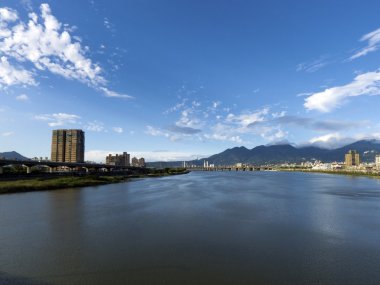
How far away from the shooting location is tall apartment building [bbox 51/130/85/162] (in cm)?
16462

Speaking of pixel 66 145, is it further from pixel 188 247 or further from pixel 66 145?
pixel 188 247

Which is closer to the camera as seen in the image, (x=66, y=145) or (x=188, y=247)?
(x=188, y=247)

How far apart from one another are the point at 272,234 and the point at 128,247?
31.4 ft

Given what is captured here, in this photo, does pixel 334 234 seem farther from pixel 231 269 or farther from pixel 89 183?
pixel 89 183

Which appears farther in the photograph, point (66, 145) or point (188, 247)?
point (66, 145)

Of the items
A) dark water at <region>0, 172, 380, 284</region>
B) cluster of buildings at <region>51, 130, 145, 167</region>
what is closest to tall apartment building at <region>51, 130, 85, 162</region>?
cluster of buildings at <region>51, 130, 145, 167</region>

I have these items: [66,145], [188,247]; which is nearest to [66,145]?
[66,145]

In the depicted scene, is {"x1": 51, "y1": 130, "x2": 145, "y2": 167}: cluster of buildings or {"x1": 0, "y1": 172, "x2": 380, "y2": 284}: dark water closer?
{"x1": 0, "y1": 172, "x2": 380, "y2": 284}: dark water

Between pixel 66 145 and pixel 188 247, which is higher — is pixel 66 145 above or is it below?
above

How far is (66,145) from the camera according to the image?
545ft

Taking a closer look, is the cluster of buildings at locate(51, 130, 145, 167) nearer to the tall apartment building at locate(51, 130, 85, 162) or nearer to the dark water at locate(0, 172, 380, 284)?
the tall apartment building at locate(51, 130, 85, 162)

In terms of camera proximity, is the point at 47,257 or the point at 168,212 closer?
the point at 47,257

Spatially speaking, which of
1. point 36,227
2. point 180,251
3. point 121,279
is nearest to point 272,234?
point 180,251

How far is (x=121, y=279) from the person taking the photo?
501 inches
